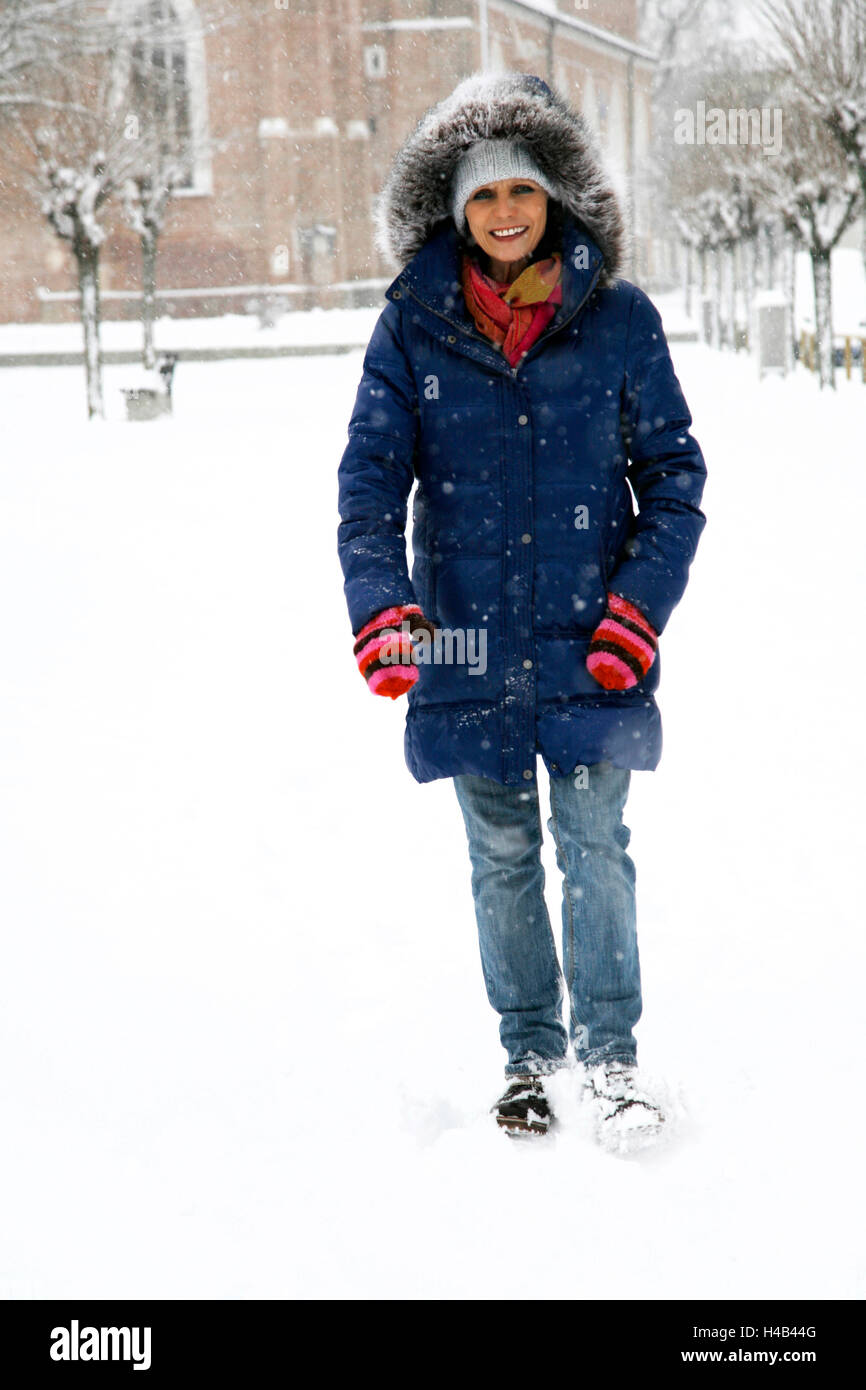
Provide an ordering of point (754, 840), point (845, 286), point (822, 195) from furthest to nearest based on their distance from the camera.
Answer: point (845, 286)
point (822, 195)
point (754, 840)

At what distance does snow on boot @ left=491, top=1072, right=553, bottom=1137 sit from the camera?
2.67 meters

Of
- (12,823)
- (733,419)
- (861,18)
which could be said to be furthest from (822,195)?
(12,823)

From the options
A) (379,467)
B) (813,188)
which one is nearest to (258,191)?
(813,188)

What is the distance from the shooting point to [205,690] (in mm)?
6070

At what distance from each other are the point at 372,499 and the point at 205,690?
12.1ft

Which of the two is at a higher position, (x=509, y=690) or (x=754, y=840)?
(x=509, y=690)

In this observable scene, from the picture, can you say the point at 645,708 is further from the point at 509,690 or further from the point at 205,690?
the point at 205,690

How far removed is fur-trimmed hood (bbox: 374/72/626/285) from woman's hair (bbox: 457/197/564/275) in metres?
0.05

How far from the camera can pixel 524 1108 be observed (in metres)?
2.70

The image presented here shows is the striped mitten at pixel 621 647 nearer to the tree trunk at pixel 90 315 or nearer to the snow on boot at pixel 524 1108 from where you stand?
the snow on boot at pixel 524 1108

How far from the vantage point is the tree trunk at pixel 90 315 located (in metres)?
18.8

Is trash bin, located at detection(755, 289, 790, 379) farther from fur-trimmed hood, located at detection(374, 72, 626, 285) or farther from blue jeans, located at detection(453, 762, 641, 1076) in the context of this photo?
blue jeans, located at detection(453, 762, 641, 1076)

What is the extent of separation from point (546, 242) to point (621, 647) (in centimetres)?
85

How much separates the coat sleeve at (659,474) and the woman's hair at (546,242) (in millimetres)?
243
